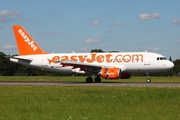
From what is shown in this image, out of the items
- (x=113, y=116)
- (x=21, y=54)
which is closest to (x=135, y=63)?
(x=21, y=54)

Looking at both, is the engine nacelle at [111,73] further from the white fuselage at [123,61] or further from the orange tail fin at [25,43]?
the orange tail fin at [25,43]

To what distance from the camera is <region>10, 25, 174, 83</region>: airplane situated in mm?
Answer: 42500

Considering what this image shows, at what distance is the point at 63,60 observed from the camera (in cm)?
4656

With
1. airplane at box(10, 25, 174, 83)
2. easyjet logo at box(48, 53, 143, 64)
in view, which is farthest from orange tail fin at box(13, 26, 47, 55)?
easyjet logo at box(48, 53, 143, 64)

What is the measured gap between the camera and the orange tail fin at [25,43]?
162ft

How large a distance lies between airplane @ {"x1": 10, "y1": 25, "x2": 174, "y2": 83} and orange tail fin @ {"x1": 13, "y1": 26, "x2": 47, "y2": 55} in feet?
4.89

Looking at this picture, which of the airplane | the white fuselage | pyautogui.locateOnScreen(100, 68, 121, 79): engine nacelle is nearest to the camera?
pyautogui.locateOnScreen(100, 68, 121, 79): engine nacelle

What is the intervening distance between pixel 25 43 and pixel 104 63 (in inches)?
485

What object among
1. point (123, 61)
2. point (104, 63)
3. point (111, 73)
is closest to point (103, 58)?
point (104, 63)

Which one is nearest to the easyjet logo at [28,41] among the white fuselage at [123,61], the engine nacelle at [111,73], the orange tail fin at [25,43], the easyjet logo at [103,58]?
the orange tail fin at [25,43]

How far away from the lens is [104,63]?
43.8 metres

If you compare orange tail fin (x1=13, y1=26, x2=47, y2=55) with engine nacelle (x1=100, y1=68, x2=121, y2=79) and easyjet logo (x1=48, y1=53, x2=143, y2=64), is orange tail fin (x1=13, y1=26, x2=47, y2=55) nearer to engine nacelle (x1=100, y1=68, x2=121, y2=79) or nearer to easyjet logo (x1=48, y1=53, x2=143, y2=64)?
easyjet logo (x1=48, y1=53, x2=143, y2=64)

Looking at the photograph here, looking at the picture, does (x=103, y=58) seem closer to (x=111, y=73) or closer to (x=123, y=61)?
(x=123, y=61)

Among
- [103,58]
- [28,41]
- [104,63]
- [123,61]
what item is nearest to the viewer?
[123,61]
